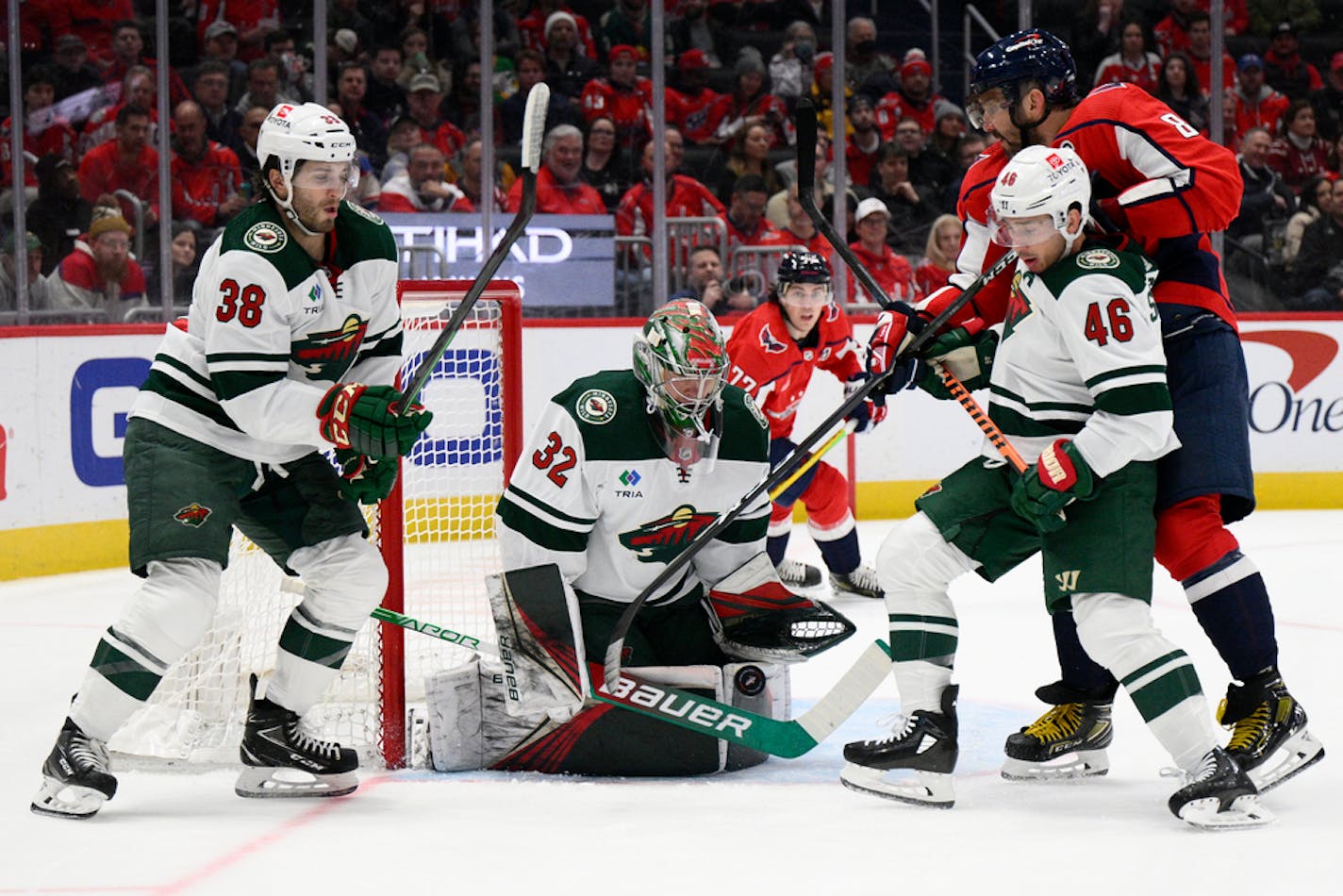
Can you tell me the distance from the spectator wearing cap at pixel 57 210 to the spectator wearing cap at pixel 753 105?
2.56m

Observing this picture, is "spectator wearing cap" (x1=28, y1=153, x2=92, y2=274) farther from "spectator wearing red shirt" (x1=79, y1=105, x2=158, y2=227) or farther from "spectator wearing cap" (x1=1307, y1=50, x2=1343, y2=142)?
"spectator wearing cap" (x1=1307, y1=50, x2=1343, y2=142)

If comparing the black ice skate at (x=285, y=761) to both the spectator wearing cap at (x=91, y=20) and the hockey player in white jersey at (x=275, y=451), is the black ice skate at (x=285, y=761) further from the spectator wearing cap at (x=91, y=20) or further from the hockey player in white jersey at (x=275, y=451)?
the spectator wearing cap at (x=91, y=20)

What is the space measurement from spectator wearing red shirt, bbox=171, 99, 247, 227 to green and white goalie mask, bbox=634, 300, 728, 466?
362cm

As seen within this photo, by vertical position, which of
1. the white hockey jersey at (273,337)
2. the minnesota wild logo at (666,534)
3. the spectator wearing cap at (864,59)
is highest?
the spectator wearing cap at (864,59)

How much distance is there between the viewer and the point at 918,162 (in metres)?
7.12

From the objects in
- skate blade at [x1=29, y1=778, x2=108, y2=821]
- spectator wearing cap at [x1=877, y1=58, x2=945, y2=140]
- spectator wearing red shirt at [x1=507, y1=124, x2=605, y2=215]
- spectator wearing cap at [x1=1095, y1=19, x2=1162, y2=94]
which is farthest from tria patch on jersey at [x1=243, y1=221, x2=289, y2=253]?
spectator wearing cap at [x1=1095, y1=19, x2=1162, y2=94]

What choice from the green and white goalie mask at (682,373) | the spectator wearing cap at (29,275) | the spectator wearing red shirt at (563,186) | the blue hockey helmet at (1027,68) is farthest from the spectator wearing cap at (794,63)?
the green and white goalie mask at (682,373)

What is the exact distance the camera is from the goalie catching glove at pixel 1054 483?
2588 mm

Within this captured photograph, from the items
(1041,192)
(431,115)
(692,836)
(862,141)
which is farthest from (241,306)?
(862,141)

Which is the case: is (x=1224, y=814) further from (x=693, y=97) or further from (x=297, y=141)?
(x=693, y=97)

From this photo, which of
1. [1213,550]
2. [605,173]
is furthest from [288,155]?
[605,173]

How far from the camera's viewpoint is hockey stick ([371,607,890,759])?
2.92m

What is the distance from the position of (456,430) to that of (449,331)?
3.22 ft

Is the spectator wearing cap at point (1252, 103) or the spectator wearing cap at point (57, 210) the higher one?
the spectator wearing cap at point (1252, 103)
